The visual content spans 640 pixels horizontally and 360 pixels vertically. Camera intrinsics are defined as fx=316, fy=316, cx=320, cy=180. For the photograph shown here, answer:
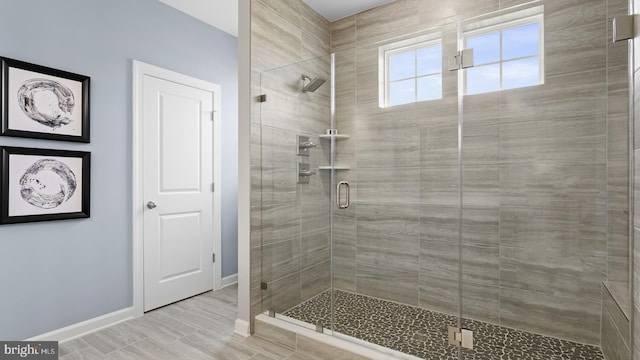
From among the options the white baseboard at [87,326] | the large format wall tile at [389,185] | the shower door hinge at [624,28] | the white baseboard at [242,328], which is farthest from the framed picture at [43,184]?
the shower door hinge at [624,28]

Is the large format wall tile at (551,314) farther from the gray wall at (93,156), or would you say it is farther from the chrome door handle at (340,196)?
the gray wall at (93,156)

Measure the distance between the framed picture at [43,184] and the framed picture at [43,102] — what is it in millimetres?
132

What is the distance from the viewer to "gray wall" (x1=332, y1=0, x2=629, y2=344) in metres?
1.79

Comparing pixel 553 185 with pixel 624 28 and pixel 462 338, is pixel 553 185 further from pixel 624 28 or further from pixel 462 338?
pixel 462 338

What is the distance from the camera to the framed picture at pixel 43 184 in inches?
80.4

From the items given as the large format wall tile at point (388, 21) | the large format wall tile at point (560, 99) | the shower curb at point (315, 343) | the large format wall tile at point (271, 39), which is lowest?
the shower curb at point (315, 343)

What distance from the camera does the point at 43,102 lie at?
2207 millimetres

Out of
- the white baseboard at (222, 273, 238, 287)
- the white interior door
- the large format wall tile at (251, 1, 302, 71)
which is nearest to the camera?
the large format wall tile at (251, 1, 302, 71)

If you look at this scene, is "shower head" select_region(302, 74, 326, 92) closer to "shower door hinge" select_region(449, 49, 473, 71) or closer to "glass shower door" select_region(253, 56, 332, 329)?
"glass shower door" select_region(253, 56, 332, 329)

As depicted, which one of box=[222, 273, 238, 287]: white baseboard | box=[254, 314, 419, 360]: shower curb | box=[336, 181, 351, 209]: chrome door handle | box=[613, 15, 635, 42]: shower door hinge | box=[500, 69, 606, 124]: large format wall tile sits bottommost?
box=[222, 273, 238, 287]: white baseboard

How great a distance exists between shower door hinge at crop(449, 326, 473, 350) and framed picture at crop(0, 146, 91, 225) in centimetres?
269

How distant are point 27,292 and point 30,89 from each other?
1.37 metres

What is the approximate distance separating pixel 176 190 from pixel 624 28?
10.7 feet

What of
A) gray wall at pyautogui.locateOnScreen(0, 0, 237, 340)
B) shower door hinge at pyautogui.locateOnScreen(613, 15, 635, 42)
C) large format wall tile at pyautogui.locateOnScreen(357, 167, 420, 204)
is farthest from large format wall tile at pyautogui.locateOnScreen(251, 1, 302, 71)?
shower door hinge at pyautogui.locateOnScreen(613, 15, 635, 42)
